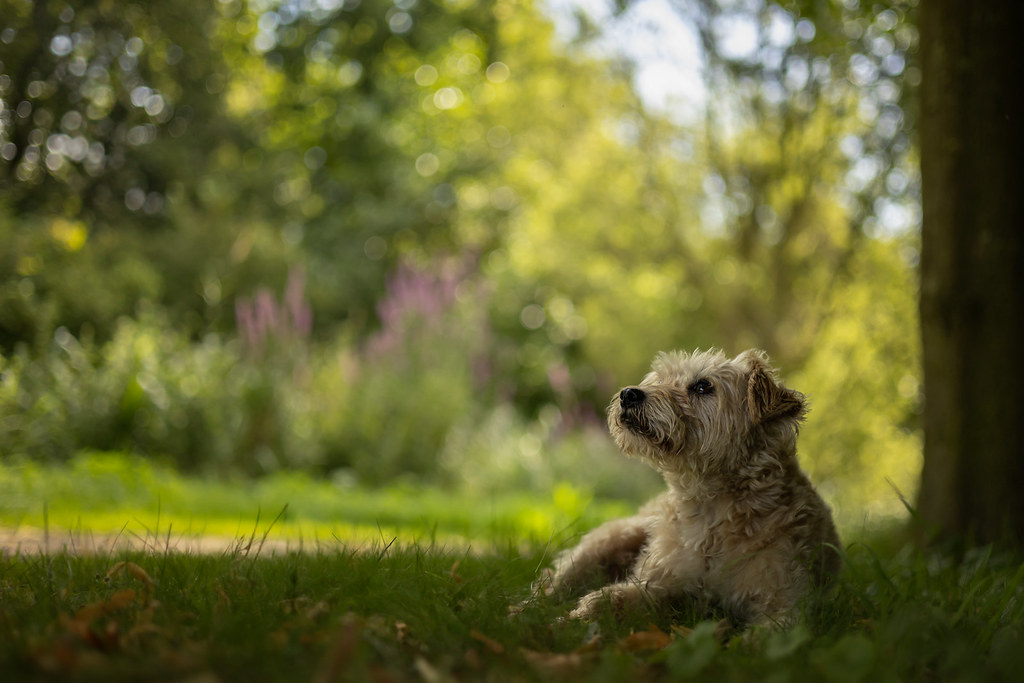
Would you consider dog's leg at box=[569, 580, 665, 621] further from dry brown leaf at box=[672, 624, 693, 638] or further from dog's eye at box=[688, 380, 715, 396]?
dog's eye at box=[688, 380, 715, 396]

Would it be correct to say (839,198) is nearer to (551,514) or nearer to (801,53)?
(801,53)

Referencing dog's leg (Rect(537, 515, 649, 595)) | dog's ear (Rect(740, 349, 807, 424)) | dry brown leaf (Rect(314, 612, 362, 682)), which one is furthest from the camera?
dog's leg (Rect(537, 515, 649, 595))

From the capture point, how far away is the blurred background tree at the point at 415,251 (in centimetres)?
945

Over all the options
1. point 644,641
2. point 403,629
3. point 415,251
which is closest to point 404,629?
point 403,629

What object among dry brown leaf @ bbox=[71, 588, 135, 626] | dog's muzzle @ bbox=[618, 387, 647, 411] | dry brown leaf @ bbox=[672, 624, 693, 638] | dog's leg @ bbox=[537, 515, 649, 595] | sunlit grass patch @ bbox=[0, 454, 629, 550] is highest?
dog's muzzle @ bbox=[618, 387, 647, 411]

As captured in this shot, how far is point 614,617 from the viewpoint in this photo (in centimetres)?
315

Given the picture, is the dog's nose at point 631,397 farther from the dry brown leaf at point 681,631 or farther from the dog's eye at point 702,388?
the dry brown leaf at point 681,631

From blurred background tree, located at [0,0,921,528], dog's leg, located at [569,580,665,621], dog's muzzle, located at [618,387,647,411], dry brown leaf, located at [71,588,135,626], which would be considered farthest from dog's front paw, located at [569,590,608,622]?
blurred background tree, located at [0,0,921,528]

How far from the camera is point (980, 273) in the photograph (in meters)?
5.46

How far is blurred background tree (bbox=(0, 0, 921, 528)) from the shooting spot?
945cm

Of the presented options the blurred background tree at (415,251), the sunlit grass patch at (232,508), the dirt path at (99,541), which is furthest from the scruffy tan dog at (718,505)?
the blurred background tree at (415,251)

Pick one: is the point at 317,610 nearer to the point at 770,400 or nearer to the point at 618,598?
the point at 618,598

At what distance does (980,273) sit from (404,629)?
4496mm

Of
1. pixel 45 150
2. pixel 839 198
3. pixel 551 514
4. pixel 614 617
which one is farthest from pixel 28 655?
pixel 839 198
